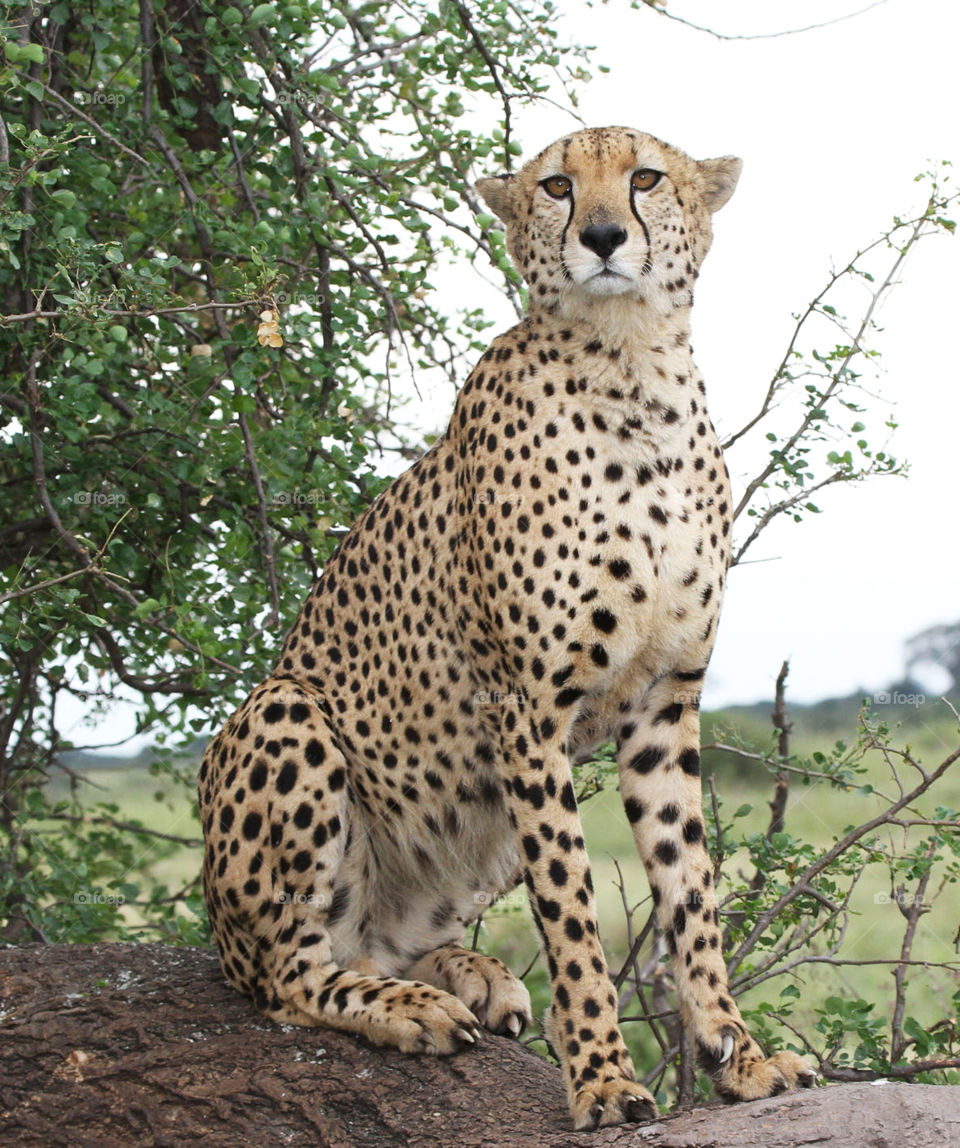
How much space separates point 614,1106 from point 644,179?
6.92 feet

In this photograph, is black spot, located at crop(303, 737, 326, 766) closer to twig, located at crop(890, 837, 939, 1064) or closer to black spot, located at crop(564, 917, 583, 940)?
black spot, located at crop(564, 917, 583, 940)

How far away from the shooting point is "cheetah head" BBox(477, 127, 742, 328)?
3207 mm

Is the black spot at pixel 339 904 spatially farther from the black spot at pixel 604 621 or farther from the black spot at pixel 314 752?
the black spot at pixel 604 621

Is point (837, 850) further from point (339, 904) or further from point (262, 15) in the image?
point (262, 15)

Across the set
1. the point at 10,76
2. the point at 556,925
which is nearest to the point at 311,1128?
the point at 556,925

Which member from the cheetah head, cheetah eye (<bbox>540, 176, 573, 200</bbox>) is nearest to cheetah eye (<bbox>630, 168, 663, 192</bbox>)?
the cheetah head

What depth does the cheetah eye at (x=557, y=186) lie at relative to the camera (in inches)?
133

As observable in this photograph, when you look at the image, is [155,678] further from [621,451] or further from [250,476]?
[621,451]

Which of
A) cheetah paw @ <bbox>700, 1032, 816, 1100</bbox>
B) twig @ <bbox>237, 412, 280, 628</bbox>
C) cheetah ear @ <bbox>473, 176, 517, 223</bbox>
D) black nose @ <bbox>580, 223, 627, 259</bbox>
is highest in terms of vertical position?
cheetah ear @ <bbox>473, 176, 517, 223</bbox>

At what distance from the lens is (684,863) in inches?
137

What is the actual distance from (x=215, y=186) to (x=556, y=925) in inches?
114

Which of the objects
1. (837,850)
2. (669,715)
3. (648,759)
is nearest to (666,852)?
(648,759)

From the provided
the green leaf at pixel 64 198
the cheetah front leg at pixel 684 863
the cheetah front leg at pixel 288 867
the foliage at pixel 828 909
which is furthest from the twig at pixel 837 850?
the green leaf at pixel 64 198

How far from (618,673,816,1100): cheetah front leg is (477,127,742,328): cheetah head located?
986 mm
